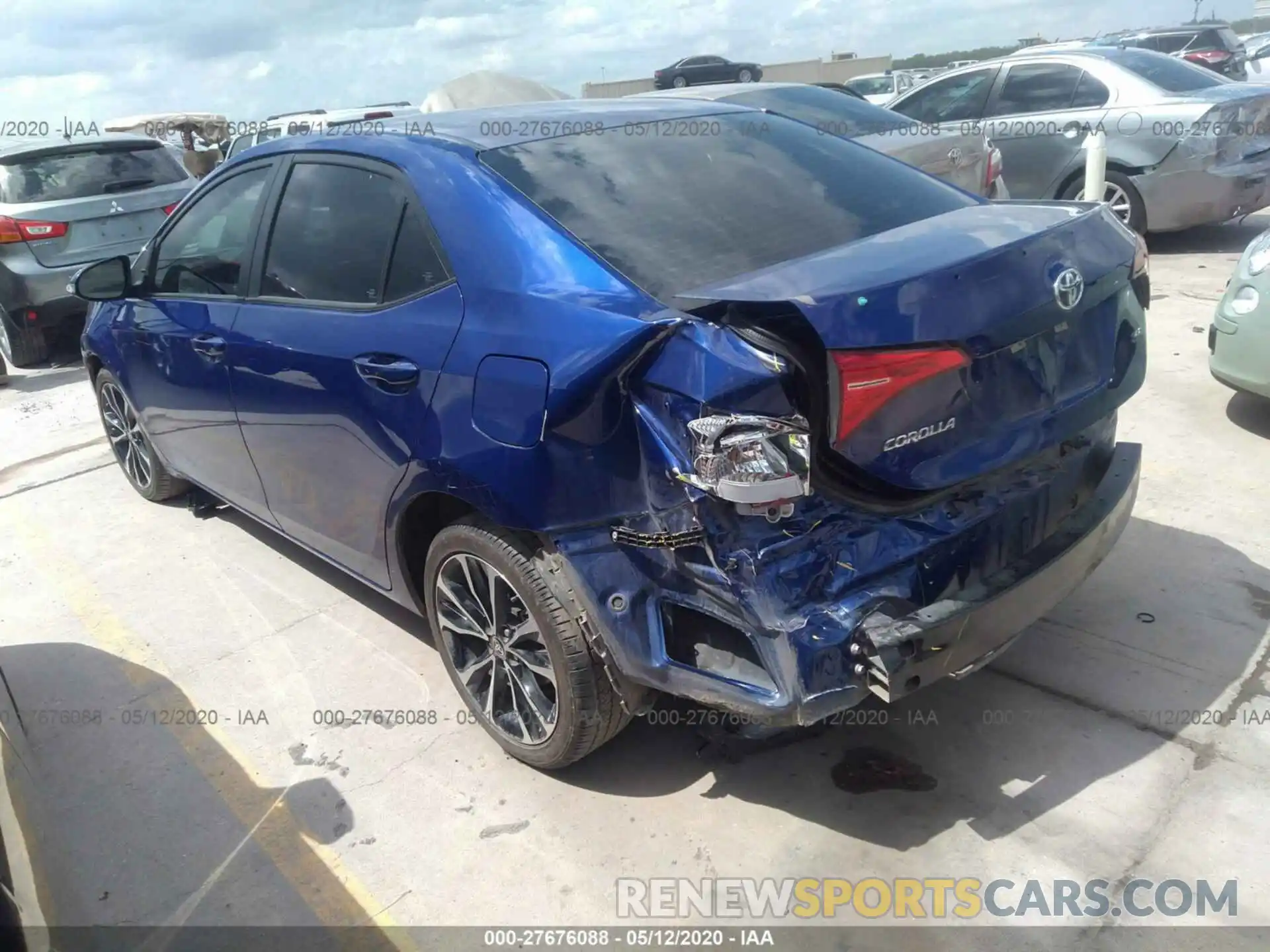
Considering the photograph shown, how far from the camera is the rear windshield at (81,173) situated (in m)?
8.20

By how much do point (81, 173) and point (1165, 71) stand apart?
8.99 metres

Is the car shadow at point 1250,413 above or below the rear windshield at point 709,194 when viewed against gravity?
below

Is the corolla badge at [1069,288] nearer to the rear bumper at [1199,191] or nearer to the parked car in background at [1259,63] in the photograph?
the rear bumper at [1199,191]

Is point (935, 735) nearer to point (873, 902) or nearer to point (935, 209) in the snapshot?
point (873, 902)

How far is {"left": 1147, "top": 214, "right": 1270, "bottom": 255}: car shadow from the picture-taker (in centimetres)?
827

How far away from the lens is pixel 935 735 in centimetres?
292

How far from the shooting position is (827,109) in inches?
287

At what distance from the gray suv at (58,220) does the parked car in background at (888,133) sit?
4.60 metres

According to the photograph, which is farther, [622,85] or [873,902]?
[622,85]

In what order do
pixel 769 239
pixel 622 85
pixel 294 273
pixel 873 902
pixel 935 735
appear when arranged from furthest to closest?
pixel 622 85
pixel 294 273
pixel 935 735
pixel 769 239
pixel 873 902

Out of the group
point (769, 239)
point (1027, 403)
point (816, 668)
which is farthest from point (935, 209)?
point (816, 668)

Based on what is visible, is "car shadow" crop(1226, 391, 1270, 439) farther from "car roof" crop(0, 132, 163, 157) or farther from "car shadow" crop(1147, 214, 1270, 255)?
"car roof" crop(0, 132, 163, 157)

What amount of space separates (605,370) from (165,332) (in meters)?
2.64

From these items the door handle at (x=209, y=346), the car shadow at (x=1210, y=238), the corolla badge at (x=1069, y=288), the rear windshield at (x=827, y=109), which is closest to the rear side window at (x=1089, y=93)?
the car shadow at (x=1210, y=238)
